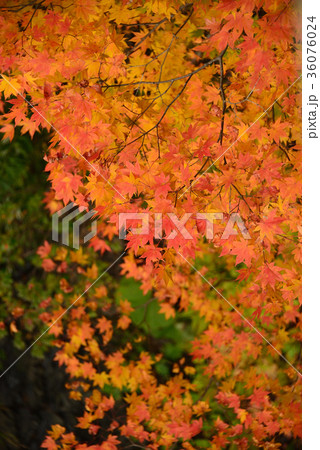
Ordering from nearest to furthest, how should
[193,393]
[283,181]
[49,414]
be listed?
[283,181] < [49,414] < [193,393]

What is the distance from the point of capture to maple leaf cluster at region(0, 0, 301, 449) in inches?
74.1

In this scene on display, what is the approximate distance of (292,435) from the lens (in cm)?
228

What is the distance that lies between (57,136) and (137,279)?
1.19 metres

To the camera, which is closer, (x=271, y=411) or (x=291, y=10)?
(x=291, y=10)

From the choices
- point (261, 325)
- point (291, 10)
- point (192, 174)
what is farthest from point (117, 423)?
point (291, 10)

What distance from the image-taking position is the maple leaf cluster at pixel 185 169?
6.17 feet

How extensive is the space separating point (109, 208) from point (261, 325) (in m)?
1.30

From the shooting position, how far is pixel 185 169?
1.82 metres

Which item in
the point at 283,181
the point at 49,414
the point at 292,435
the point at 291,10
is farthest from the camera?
the point at 49,414

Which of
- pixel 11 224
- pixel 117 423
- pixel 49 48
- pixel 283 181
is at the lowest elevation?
pixel 117 423

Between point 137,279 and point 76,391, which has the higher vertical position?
point 137,279

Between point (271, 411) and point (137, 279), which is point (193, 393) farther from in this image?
point (137, 279)

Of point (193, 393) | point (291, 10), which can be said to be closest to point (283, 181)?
point (291, 10)

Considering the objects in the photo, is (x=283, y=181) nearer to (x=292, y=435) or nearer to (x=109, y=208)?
(x=109, y=208)
